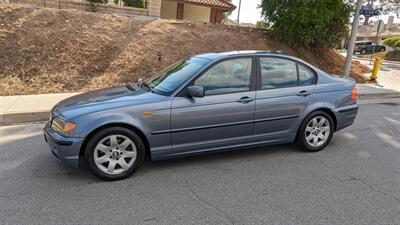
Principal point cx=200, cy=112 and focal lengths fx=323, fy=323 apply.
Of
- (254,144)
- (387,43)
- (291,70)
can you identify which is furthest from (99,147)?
(387,43)

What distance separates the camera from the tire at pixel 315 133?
4727 millimetres

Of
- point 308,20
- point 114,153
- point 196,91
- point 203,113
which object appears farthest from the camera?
point 308,20

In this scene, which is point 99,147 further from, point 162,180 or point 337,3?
point 337,3

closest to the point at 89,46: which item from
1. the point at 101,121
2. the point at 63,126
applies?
the point at 63,126

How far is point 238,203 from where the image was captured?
3.33 m

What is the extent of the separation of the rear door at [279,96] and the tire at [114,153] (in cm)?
165

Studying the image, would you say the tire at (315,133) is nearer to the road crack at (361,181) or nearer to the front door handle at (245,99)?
the road crack at (361,181)

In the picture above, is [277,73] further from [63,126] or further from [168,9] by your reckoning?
[168,9]

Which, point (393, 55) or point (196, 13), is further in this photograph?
point (393, 55)

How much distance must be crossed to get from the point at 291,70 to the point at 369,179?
1768 millimetres

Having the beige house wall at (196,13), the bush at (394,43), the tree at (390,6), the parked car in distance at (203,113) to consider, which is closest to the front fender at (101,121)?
the parked car in distance at (203,113)

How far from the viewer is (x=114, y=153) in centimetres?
379

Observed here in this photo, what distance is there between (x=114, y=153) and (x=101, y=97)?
79cm

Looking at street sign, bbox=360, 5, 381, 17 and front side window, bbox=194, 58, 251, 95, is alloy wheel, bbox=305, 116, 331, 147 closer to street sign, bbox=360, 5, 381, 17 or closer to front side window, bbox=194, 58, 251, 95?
front side window, bbox=194, 58, 251, 95
